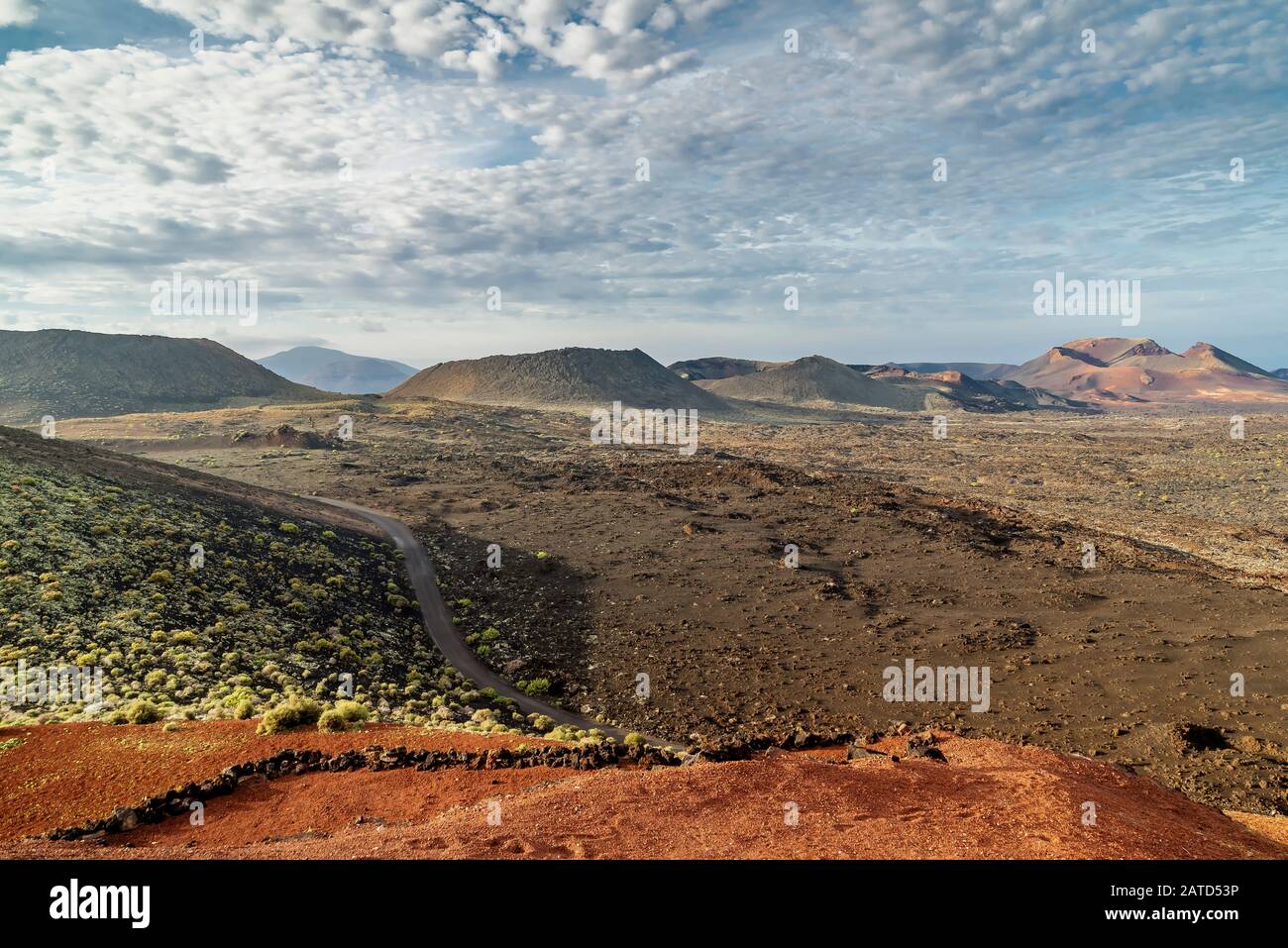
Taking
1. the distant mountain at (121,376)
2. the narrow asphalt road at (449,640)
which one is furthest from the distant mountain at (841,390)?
the narrow asphalt road at (449,640)

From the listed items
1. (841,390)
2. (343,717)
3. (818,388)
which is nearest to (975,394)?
(841,390)

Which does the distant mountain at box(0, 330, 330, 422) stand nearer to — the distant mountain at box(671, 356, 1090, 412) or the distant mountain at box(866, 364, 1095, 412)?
the distant mountain at box(671, 356, 1090, 412)

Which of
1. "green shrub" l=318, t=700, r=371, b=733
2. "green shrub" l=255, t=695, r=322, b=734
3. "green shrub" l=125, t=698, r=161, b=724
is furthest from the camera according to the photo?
"green shrub" l=318, t=700, r=371, b=733

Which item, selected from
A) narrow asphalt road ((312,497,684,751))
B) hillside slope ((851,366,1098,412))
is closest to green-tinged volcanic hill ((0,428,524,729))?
narrow asphalt road ((312,497,684,751))

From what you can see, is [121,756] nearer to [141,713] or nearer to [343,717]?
[141,713]
